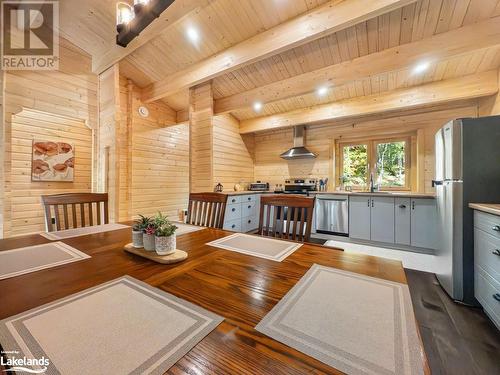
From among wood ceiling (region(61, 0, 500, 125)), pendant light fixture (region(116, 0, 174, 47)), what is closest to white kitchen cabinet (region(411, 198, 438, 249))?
wood ceiling (region(61, 0, 500, 125))

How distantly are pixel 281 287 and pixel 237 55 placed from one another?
2.94 meters

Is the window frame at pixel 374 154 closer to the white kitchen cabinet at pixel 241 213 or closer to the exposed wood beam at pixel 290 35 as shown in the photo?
the white kitchen cabinet at pixel 241 213

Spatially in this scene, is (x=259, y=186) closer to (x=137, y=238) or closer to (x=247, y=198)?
(x=247, y=198)

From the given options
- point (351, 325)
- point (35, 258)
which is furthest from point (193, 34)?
point (351, 325)

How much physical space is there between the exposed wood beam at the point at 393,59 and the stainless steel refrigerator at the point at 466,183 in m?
0.97

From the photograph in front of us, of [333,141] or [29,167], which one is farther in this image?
[333,141]

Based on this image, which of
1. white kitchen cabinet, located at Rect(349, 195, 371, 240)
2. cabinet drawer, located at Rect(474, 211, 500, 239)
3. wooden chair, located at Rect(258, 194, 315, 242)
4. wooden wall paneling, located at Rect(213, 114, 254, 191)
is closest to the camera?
wooden chair, located at Rect(258, 194, 315, 242)

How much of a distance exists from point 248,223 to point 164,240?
10.9 ft

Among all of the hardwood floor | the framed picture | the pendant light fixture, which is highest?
the pendant light fixture

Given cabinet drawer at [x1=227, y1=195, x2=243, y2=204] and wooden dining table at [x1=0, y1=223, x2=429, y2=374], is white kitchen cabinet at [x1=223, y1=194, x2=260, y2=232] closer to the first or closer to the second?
cabinet drawer at [x1=227, y1=195, x2=243, y2=204]

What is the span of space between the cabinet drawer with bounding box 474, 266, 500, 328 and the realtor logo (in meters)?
5.65

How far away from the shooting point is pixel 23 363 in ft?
1.38

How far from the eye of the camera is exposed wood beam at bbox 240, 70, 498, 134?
282 centimetres

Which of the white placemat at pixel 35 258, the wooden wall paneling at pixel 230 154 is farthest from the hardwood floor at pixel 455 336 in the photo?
the wooden wall paneling at pixel 230 154
